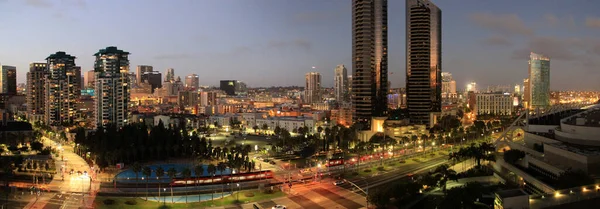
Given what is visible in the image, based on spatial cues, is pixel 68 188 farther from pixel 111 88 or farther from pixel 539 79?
pixel 539 79

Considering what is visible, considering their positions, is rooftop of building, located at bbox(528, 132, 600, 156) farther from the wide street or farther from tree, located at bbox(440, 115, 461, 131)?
the wide street

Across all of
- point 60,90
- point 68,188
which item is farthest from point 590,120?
point 60,90

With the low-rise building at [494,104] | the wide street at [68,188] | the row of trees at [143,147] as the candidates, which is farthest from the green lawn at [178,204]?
the low-rise building at [494,104]

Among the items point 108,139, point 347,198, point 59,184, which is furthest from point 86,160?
point 347,198

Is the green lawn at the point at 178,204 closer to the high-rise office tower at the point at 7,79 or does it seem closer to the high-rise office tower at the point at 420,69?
the high-rise office tower at the point at 420,69

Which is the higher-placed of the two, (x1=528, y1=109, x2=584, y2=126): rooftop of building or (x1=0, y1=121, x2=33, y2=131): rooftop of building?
(x1=528, y1=109, x2=584, y2=126): rooftop of building

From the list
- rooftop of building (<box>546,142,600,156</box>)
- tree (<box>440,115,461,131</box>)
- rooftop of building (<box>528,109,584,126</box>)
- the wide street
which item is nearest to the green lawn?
the wide street

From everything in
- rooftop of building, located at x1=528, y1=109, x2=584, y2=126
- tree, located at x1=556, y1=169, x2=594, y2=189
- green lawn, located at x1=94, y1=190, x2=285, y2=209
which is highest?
rooftop of building, located at x1=528, y1=109, x2=584, y2=126

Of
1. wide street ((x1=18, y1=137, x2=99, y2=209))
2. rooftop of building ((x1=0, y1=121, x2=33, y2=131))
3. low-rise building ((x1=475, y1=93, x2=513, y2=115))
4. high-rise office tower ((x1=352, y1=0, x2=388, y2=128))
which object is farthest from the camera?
low-rise building ((x1=475, y1=93, x2=513, y2=115))
